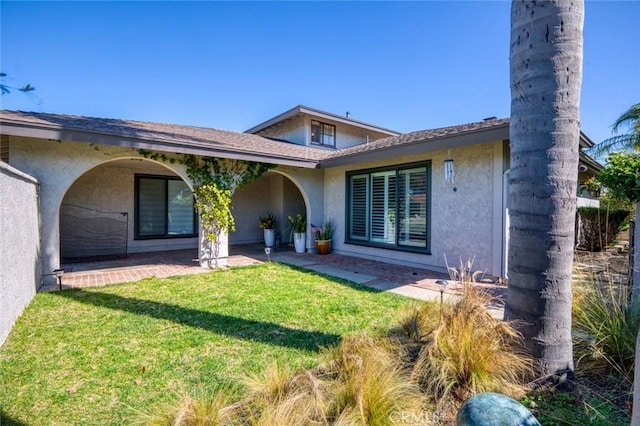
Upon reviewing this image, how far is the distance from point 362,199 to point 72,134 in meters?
8.28

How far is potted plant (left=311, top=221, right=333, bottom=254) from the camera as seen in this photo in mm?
11559

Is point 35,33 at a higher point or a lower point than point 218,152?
higher

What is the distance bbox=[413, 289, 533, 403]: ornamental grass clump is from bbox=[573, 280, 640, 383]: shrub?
0.84 meters

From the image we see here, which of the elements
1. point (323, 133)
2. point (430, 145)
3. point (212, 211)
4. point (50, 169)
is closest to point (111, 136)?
point (50, 169)

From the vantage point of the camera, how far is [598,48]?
26.4ft

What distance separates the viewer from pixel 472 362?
2768 mm

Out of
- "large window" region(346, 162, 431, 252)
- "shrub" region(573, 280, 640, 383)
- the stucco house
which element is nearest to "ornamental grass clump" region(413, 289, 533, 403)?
"shrub" region(573, 280, 640, 383)

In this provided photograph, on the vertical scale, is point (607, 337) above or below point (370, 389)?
above

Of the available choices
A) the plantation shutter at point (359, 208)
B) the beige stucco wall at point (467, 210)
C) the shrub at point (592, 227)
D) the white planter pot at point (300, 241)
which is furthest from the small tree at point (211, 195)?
the shrub at point (592, 227)

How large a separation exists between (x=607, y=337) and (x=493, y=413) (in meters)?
2.11

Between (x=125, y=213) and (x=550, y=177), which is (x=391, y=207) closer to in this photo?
(x=550, y=177)

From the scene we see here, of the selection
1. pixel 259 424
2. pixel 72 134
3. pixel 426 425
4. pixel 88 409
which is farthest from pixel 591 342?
pixel 72 134

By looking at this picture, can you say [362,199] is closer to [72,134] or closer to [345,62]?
[345,62]

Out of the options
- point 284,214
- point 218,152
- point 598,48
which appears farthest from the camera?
point 284,214
